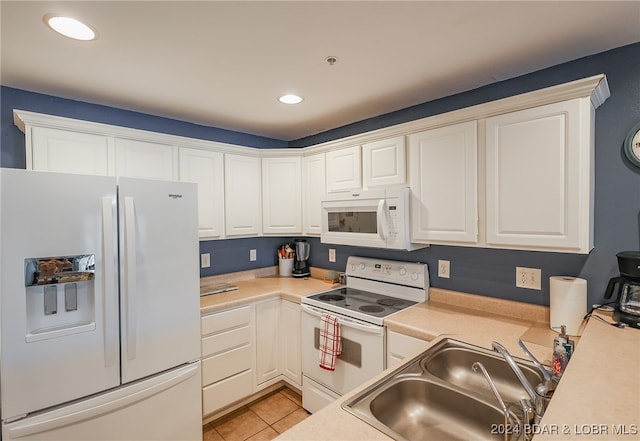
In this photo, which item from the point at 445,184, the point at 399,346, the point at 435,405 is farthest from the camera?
→ the point at 445,184

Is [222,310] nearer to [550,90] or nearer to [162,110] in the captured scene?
[162,110]

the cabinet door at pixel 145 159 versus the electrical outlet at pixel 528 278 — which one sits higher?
the cabinet door at pixel 145 159

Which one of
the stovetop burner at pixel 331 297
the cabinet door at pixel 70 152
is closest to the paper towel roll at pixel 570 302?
the stovetop burner at pixel 331 297

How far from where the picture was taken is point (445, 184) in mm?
1979

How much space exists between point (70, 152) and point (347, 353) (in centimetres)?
225

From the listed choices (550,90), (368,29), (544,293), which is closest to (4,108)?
(368,29)

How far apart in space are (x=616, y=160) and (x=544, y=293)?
0.82 meters

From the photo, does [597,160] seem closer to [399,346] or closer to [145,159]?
[399,346]

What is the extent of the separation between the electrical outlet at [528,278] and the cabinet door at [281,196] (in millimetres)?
1802

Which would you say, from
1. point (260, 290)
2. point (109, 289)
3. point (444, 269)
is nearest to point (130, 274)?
point (109, 289)

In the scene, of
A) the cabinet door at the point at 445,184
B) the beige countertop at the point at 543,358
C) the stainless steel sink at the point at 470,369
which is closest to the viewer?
the beige countertop at the point at 543,358

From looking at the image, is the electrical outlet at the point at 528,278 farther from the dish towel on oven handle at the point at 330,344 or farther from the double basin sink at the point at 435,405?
the dish towel on oven handle at the point at 330,344

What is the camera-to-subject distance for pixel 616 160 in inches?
64.4

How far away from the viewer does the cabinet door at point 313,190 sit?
2777mm
